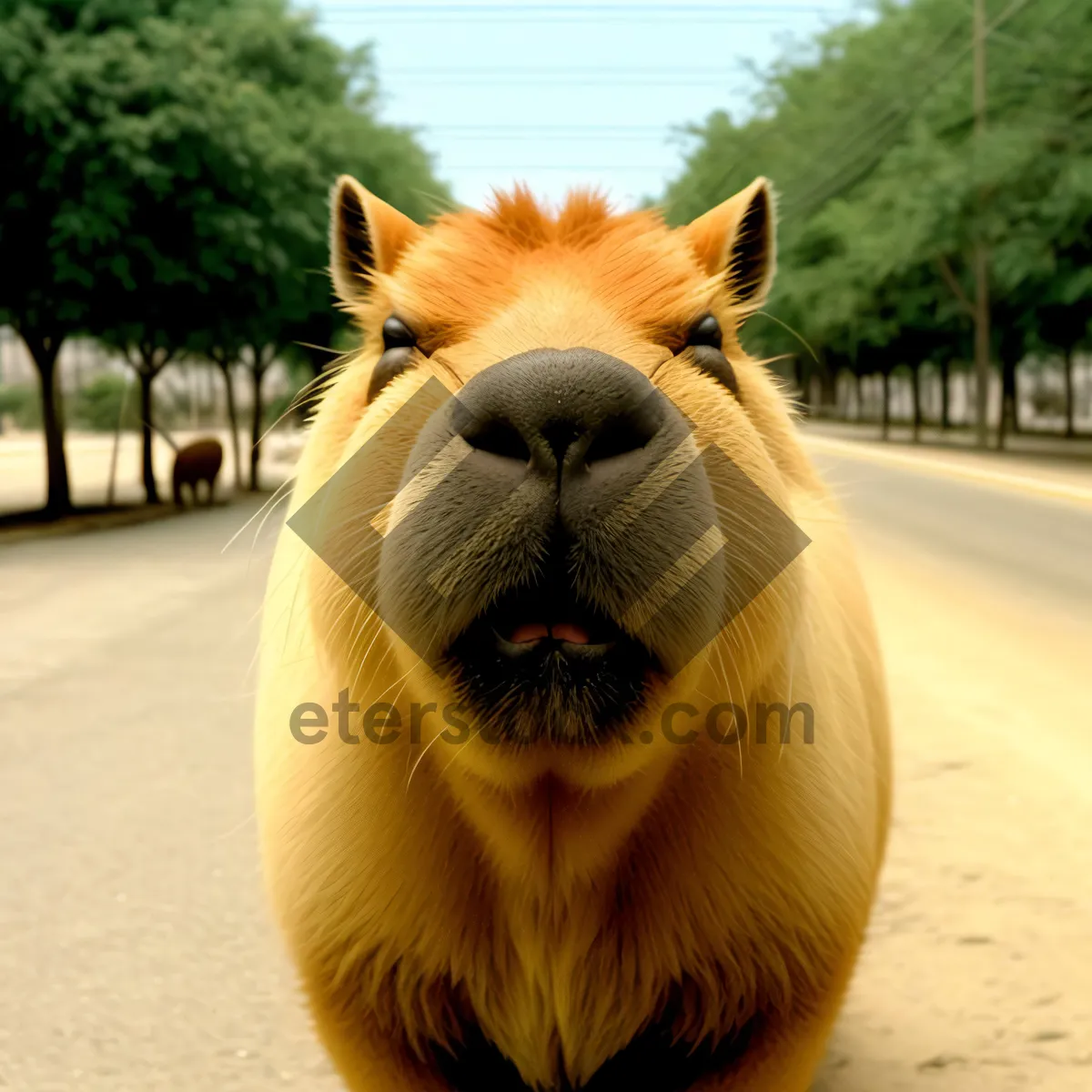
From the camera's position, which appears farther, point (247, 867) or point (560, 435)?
point (247, 867)

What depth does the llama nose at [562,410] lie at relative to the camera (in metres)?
1.50

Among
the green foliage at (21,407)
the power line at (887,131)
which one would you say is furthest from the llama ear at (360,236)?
the green foliage at (21,407)

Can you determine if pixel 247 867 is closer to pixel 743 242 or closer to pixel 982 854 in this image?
pixel 982 854

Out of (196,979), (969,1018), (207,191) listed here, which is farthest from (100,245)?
(969,1018)

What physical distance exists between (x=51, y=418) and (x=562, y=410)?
1670 centimetres

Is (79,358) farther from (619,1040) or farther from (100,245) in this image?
(619,1040)

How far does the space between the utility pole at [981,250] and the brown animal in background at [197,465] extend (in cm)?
1356

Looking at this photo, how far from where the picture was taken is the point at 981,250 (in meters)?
23.3

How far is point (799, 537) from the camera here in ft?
5.82

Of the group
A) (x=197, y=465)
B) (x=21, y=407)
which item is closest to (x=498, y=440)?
(x=197, y=465)

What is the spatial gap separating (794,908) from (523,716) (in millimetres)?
646

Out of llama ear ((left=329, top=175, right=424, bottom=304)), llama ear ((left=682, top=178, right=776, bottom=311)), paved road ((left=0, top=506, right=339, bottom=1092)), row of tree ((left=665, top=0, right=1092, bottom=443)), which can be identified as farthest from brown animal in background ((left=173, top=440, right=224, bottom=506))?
llama ear ((left=682, top=178, right=776, bottom=311))

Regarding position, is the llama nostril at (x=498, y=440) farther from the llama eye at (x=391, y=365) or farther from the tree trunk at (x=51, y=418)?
the tree trunk at (x=51, y=418)

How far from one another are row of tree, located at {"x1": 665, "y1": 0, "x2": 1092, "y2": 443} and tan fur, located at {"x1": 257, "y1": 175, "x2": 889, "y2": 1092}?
16.4 ft
